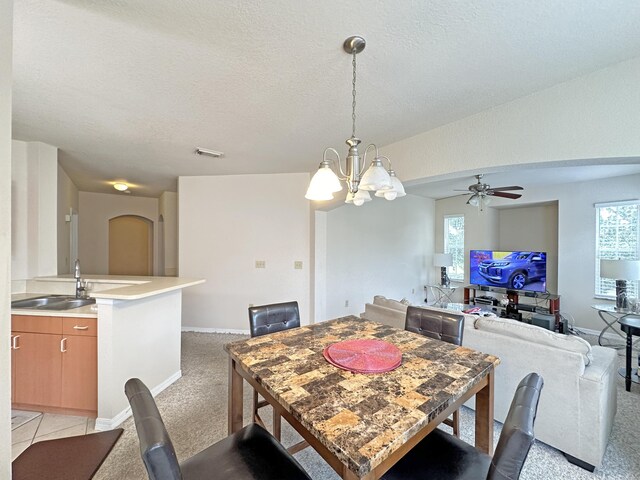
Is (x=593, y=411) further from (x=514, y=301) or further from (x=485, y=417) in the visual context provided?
(x=514, y=301)

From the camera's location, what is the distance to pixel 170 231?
589cm

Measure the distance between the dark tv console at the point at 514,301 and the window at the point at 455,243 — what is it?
0.57 meters

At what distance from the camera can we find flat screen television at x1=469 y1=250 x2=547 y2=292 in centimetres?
523

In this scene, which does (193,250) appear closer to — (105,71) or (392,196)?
(105,71)

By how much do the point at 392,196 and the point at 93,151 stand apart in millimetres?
3771

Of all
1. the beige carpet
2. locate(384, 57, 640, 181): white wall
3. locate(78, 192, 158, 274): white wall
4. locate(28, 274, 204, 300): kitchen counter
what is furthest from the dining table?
locate(78, 192, 158, 274): white wall

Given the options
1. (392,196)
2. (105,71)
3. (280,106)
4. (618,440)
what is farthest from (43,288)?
(618,440)

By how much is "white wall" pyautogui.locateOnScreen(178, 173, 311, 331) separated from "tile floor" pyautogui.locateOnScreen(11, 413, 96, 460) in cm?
231

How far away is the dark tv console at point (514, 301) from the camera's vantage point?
4715 mm

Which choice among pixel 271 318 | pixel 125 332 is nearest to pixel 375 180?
pixel 271 318

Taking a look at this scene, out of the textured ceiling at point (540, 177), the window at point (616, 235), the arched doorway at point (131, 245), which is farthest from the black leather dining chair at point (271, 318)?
the arched doorway at point (131, 245)

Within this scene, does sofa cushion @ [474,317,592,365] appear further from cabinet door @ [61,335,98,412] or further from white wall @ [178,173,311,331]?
cabinet door @ [61,335,98,412]

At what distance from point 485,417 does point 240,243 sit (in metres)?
3.79

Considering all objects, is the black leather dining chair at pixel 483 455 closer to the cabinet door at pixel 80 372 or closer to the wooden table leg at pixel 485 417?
the wooden table leg at pixel 485 417
